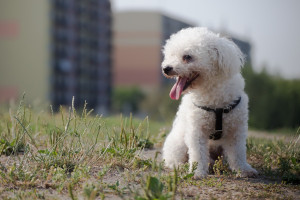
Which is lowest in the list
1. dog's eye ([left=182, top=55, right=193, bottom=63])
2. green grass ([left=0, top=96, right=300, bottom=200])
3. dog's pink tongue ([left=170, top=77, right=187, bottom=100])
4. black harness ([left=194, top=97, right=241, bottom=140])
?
green grass ([left=0, top=96, right=300, bottom=200])

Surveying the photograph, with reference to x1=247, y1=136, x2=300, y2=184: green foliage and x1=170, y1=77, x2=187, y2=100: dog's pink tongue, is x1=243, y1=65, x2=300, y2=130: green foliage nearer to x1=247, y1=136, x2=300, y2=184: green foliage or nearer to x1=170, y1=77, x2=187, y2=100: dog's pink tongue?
x1=247, y1=136, x2=300, y2=184: green foliage

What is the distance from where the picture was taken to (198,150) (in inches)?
173

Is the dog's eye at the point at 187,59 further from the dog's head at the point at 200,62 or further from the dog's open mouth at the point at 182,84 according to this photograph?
the dog's open mouth at the point at 182,84

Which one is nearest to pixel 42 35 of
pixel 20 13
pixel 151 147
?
pixel 20 13

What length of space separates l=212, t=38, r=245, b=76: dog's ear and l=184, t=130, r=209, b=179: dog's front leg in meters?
0.73

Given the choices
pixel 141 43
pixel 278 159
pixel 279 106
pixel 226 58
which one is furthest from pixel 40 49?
pixel 226 58

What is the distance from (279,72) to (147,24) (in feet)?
177

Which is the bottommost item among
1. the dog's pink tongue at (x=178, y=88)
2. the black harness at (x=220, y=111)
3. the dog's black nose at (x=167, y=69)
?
the black harness at (x=220, y=111)

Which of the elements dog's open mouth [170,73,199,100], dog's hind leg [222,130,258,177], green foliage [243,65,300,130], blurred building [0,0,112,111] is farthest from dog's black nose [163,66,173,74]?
blurred building [0,0,112,111]

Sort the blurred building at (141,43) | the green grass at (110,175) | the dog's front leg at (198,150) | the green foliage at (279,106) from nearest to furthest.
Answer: the green grass at (110,175)
the dog's front leg at (198,150)
the green foliage at (279,106)
the blurred building at (141,43)

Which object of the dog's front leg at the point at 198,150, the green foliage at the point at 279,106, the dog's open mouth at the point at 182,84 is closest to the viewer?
the dog's front leg at the point at 198,150

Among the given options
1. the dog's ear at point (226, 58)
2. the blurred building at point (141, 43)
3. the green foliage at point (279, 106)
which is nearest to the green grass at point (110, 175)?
the dog's ear at point (226, 58)

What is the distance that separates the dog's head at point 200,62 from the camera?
4391mm

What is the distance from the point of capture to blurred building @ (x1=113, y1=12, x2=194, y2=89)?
80.0 m
